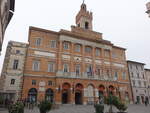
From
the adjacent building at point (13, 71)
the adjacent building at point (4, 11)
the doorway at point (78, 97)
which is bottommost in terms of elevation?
the doorway at point (78, 97)

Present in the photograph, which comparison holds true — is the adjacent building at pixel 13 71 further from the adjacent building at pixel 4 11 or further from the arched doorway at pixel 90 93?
the arched doorway at pixel 90 93

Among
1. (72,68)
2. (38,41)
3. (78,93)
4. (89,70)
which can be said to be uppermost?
(38,41)

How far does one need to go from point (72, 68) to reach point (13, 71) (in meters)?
11.6

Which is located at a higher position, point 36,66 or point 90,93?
point 36,66

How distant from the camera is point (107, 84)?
30203mm

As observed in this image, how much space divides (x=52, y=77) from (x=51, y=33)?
997cm

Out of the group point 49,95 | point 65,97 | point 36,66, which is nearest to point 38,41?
point 36,66

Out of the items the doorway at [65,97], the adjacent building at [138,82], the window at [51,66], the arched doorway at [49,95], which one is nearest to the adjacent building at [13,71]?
the arched doorway at [49,95]

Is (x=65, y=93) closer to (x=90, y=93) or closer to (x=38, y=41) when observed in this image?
(x=90, y=93)

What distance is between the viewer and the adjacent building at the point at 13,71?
73.3 ft

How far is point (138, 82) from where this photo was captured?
3928 centimetres

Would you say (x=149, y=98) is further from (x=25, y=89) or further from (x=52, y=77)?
(x=25, y=89)

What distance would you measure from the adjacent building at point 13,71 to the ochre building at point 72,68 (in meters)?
1.00

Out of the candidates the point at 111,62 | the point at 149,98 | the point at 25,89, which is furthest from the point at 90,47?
the point at 149,98
